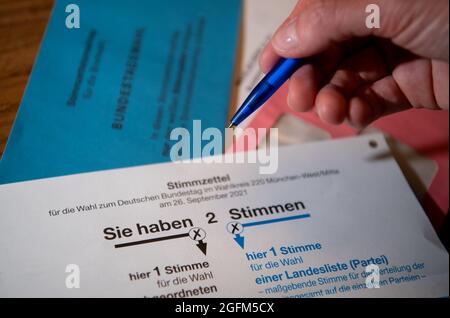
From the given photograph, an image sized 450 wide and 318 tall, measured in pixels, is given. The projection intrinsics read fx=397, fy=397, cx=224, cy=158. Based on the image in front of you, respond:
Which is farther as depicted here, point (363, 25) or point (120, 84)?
point (120, 84)

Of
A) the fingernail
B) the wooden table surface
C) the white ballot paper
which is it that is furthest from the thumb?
the wooden table surface

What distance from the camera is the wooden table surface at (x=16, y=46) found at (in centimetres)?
50

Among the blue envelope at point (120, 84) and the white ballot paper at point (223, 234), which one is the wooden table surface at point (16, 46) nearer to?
the blue envelope at point (120, 84)

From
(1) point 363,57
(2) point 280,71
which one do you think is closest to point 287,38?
(2) point 280,71

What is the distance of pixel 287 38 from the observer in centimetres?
46

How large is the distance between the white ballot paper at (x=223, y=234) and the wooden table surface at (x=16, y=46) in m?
0.12

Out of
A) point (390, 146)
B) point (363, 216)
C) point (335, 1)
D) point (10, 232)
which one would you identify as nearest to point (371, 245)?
point (363, 216)

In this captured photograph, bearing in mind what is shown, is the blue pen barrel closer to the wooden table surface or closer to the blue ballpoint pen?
the blue ballpoint pen

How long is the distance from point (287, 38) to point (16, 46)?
37 cm

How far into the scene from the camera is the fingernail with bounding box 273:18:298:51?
1.50 feet

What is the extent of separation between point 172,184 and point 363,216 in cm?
24

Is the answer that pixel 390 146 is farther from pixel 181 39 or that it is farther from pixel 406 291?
pixel 181 39

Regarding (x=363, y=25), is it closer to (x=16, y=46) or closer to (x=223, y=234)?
(x=223, y=234)

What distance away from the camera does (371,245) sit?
1.57ft
